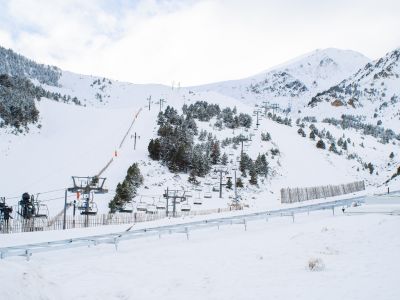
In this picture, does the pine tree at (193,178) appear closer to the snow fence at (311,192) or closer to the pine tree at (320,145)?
the snow fence at (311,192)

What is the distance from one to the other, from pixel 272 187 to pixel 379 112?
135890mm

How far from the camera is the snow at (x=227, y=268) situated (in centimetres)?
1060

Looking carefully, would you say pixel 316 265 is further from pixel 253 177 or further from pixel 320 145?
pixel 320 145

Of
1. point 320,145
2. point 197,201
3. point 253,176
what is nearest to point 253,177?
point 253,176

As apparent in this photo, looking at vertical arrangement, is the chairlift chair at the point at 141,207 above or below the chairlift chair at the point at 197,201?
below

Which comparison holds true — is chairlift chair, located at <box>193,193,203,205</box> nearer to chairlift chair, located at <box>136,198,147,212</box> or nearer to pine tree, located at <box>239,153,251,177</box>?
chairlift chair, located at <box>136,198,147,212</box>

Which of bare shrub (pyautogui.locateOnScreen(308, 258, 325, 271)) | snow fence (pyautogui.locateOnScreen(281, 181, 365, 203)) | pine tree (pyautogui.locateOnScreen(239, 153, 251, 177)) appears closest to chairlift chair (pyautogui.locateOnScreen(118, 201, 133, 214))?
snow fence (pyautogui.locateOnScreen(281, 181, 365, 203))

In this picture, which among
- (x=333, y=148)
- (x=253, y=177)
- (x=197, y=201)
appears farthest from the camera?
(x=333, y=148)

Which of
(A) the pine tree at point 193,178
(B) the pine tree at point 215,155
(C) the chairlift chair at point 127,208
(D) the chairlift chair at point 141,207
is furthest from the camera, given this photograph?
(B) the pine tree at point 215,155

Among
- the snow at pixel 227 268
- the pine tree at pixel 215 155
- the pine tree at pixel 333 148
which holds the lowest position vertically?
the snow at pixel 227 268

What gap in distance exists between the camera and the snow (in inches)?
417

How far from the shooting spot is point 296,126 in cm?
11688

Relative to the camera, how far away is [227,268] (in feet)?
47.2

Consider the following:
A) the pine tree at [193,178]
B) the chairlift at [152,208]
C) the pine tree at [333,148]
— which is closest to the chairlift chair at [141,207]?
the chairlift at [152,208]
